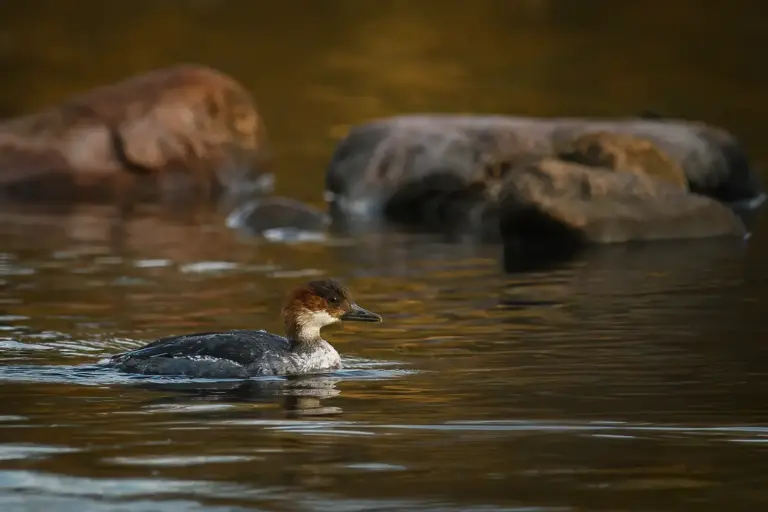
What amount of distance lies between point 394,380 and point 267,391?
0.83 meters

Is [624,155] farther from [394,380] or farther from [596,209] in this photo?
[394,380]

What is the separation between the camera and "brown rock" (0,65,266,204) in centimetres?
2591

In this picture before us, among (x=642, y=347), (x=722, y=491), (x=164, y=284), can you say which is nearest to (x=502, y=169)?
(x=164, y=284)

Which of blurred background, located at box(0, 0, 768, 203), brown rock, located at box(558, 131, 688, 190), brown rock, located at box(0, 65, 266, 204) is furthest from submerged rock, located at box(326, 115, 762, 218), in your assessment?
brown rock, located at box(0, 65, 266, 204)

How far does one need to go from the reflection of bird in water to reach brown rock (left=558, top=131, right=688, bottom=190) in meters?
Answer: 9.87

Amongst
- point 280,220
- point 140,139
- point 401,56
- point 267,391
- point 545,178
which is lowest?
point 267,391

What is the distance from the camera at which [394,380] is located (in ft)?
39.1

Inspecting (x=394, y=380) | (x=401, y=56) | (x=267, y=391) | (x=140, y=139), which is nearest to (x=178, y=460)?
(x=267, y=391)

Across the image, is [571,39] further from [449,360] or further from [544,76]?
[449,360]

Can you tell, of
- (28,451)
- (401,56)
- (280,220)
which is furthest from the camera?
(401,56)

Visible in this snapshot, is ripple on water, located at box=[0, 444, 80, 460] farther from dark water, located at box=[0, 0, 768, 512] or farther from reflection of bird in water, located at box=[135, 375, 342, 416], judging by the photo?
reflection of bird in water, located at box=[135, 375, 342, 416]

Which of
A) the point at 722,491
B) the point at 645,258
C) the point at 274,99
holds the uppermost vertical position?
the point at 274,99

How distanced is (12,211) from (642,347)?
1250 cm

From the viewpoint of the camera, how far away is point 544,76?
3791cm
